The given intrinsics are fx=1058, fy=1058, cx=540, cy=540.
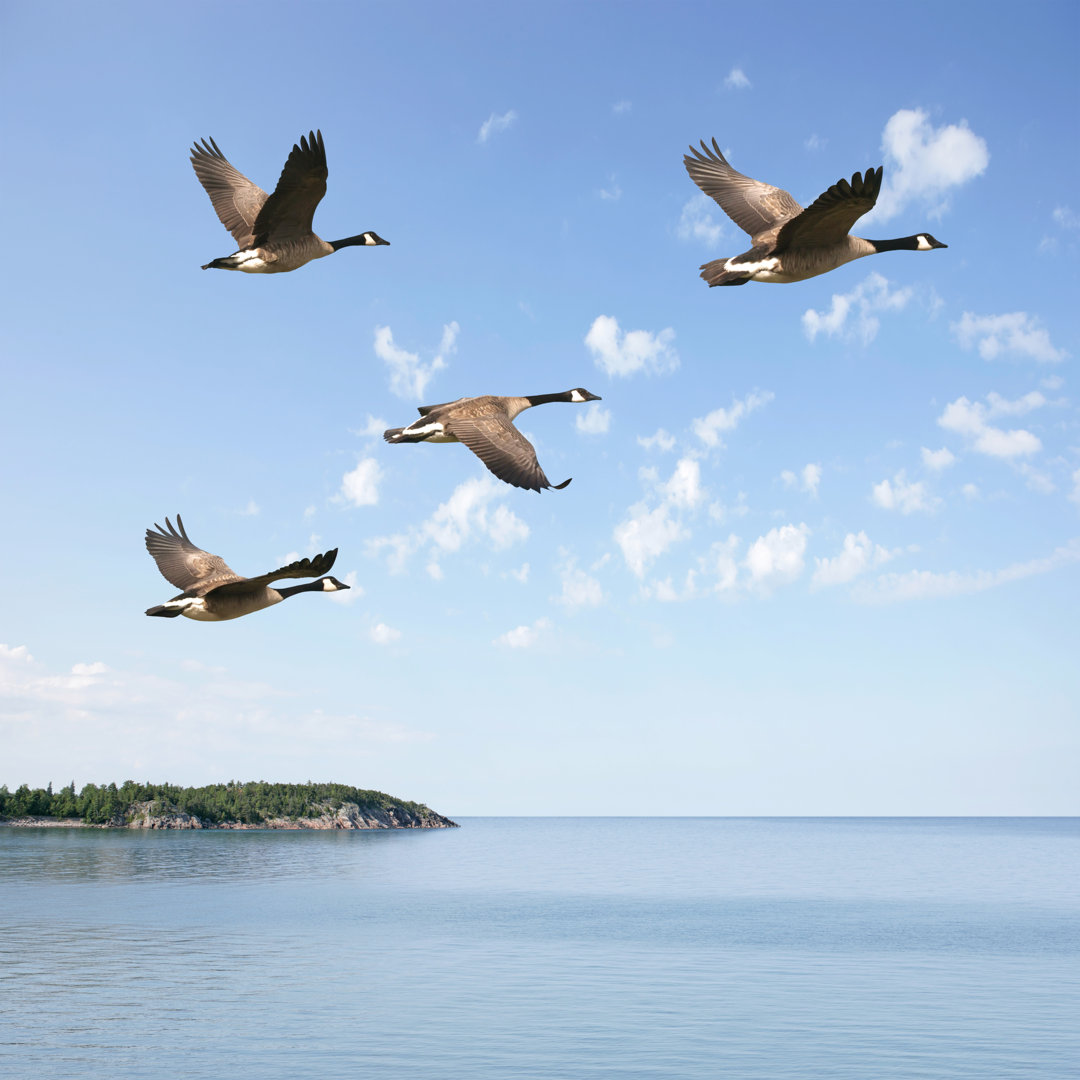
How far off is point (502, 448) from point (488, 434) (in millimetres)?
488

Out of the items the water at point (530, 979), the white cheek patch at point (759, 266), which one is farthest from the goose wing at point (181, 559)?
the water at point (530, 979)

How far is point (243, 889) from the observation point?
96750 mm

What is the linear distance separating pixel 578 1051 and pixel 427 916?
147 feet

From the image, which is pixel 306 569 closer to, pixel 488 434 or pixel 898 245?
pixel 488 434

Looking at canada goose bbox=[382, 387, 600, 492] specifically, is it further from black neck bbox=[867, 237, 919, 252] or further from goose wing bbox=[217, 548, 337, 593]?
black neck bbox=[867, 237, 919, 252]

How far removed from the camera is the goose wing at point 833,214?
12492 mm

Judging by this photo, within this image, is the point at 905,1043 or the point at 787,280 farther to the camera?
the point at 905,1043

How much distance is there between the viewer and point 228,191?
19672 millimetres

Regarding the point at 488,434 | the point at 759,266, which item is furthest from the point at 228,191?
the point at 759,266

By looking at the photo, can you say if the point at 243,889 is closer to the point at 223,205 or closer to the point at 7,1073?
the point at 7,1073

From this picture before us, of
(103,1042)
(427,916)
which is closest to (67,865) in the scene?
(427,916)

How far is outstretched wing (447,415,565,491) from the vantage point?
13.1 meters

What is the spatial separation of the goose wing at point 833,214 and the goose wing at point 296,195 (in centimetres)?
659

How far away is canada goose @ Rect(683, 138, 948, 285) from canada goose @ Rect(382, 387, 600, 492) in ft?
11.5
